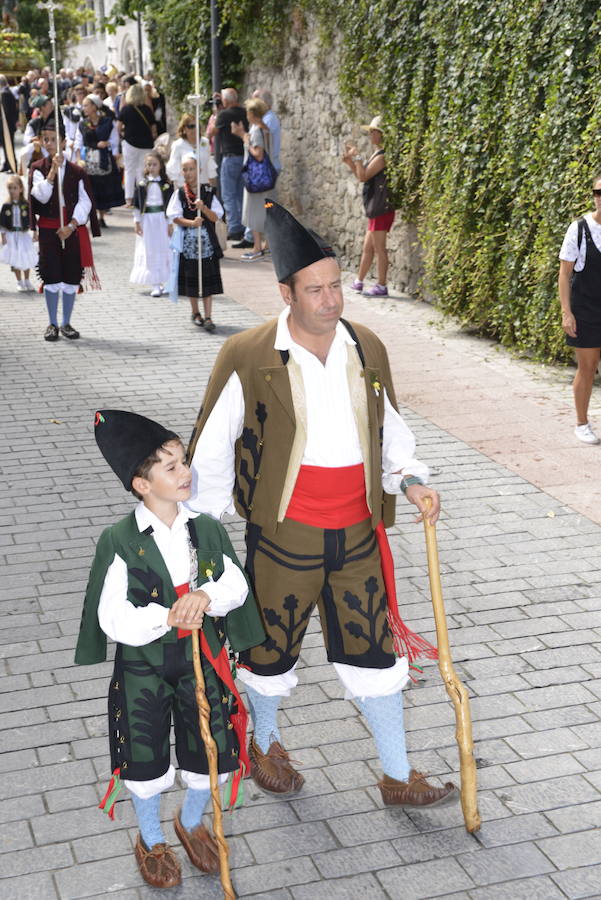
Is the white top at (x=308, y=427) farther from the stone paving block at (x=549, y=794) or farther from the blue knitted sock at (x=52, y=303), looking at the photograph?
the blue knitted sock at (x=52, y=303)

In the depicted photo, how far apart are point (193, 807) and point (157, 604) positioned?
0.76 m

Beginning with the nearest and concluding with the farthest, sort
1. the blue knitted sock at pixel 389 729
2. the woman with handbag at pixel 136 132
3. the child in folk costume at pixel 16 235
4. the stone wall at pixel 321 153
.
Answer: the blue knitted sock at pixel 389 729, the child in folk costume at pixel 16 235, the stone wall at pixel 321 153, the woman with handbag at pixel 136 132

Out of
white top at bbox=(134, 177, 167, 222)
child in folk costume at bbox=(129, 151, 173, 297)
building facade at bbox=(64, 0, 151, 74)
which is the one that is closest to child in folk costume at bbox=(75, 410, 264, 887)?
child in folk costume at bbox=(129, 151, 173, 297)

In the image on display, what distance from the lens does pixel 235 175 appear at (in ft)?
56.6

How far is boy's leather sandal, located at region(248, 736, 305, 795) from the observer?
13.3ft

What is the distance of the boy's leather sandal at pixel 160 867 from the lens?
3514mm

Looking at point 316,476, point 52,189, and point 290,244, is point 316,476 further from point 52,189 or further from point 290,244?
point 52,189

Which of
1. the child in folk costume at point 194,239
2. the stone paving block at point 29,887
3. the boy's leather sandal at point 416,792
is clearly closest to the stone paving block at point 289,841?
the boy's leather sandal at point 416,792

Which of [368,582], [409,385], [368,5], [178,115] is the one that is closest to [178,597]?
[368,582]

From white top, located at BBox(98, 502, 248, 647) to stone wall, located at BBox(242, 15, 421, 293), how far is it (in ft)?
34.2

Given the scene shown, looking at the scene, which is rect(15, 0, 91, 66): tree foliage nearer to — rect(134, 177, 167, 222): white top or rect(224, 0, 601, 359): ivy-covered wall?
rect(134, 177, 167, 222): white top

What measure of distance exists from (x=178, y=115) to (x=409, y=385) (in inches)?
518

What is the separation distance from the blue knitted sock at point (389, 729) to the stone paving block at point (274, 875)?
0.44m

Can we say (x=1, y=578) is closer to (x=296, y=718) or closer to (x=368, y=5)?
(x=296, y=718)
